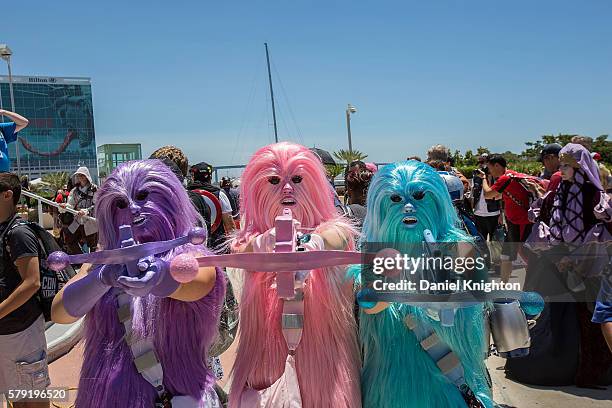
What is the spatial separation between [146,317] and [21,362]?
1.19 metres

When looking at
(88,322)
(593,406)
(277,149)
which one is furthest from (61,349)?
(593,406)

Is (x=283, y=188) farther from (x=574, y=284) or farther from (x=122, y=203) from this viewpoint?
(x=574, y=284)

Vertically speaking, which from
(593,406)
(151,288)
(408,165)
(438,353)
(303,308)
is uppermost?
(408,165)

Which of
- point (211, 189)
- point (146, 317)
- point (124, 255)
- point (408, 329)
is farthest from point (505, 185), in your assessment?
point (124, 255)

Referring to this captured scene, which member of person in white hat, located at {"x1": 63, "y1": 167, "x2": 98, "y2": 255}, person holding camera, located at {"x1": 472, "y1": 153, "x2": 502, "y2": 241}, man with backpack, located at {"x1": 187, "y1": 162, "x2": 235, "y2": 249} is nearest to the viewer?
man with backpack, located at {"x1": 187, "y1": 162, "x2": 235, "y2": 249}

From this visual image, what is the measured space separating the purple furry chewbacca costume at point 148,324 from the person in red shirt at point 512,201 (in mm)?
4434

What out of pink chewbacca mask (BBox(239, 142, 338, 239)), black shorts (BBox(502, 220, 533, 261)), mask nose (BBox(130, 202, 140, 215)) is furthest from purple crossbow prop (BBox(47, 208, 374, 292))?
black shorts (BBox(502, 220, 533, 261))

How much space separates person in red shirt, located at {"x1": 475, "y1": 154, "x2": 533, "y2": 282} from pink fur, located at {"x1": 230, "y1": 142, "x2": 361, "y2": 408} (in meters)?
3.95

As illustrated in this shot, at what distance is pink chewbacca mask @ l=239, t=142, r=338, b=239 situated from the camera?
224cm

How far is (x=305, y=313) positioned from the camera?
2.08m

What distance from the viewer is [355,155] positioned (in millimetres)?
29156

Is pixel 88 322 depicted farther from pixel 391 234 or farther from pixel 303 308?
pixel 391 234

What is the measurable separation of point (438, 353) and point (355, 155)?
27.4 meters

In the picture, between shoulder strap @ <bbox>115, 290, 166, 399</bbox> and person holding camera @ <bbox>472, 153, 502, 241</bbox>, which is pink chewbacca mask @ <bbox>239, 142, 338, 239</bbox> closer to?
shoulder strap @ <bbox>115, 290, 166, 399</bbox>
